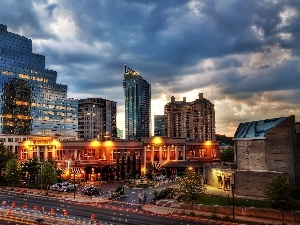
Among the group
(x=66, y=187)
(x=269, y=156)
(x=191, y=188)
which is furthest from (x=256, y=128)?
(x=66, y=187)

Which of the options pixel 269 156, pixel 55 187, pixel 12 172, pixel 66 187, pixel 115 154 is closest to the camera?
pixel 269 156

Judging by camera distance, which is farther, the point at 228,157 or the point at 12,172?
the point at 228,157

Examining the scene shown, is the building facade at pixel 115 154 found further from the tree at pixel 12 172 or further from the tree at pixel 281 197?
the tree at pixel 281 197

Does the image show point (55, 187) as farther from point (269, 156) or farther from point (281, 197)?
point (281, 197)

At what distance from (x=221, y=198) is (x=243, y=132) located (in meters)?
19.2

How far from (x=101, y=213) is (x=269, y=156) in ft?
111

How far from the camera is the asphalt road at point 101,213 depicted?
49344 millimetres

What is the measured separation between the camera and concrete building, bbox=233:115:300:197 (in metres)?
65.4

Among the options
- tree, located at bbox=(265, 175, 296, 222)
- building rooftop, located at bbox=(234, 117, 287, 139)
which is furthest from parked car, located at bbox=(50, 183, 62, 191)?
tree, located at bbox=(265, 175, 296, 222)

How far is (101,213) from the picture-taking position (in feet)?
180

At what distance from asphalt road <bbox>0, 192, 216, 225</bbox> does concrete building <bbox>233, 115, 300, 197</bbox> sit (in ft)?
67.5

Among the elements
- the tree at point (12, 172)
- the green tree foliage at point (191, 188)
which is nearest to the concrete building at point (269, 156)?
the green tree foliage at point (191, 188)

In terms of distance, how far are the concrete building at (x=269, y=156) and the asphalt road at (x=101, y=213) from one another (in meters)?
20.6

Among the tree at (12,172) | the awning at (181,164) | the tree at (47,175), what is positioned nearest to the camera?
the tree at (47,175)
